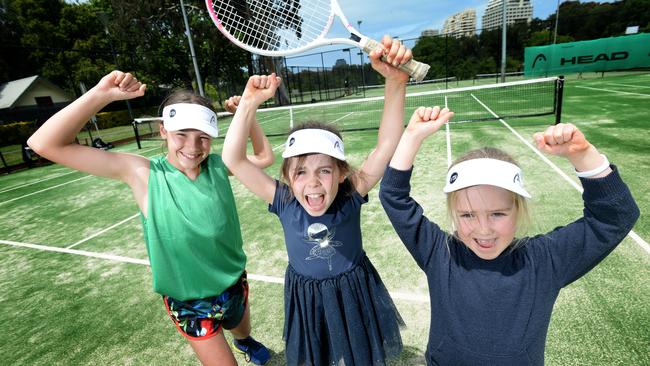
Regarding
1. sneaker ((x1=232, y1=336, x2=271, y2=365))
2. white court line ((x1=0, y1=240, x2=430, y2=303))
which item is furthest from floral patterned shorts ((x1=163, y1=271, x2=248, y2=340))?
white court line ((x1=0, y1=240, x2=430, y2=303))

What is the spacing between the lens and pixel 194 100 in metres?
2.24

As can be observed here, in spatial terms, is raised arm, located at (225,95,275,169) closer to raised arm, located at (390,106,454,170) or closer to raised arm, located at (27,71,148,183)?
raised arm, located at (27,71,148,183)

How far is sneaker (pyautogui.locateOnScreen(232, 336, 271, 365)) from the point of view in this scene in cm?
275

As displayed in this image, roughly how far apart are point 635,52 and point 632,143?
25537mm

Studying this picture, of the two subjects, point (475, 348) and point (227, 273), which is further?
point (227, 273)

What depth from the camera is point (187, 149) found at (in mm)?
2090

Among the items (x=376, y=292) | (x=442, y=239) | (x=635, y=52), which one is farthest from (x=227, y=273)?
(x=635, y=52)

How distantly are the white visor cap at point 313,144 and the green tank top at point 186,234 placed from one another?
63 centimetres

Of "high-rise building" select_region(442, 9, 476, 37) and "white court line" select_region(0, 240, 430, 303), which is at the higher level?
"high-rise building" select_region(442, 9, 476, 37)

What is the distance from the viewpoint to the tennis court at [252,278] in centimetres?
284

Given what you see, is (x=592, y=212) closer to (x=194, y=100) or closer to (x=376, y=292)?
(x=376, y=292)

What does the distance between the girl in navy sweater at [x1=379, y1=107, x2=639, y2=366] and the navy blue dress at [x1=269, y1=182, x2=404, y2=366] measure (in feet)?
1.63

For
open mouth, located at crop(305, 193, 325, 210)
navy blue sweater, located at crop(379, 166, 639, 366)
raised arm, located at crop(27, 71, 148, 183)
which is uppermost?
raised arm, located at crop(27, 71, 148, 183)

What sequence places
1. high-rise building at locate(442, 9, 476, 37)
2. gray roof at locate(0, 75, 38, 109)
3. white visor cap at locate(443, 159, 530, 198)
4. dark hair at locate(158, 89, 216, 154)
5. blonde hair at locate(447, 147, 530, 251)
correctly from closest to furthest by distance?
white visor cap at locate(443, 159, 530, 198), blonde hair at locate(447, 147, 530, 251), dark hair at locate(158, 89, 216, 154), gray roof at locate(0, 75, 38, 109), high-rise building at locate(442, 9, 476, 37)
